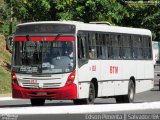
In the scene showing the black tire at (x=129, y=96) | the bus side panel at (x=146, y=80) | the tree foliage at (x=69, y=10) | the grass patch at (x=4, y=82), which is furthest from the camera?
the tree foliage at (x=69, y=10)

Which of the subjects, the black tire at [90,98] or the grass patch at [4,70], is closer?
the black tire at [90,98]

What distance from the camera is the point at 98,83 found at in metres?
26.5

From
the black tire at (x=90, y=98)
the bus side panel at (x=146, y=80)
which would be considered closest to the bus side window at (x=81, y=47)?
the black tire at (x=90, y=98)

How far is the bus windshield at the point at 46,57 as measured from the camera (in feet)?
80.5

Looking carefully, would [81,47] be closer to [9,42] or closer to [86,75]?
[86,75]

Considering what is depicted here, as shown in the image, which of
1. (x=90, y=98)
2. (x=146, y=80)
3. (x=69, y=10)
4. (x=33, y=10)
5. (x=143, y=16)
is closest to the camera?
(x=90, y=98)

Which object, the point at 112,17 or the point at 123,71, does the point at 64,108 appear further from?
the point at 112,17

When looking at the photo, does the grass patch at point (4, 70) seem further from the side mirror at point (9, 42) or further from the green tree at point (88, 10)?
the side mirror at point (9, 42)

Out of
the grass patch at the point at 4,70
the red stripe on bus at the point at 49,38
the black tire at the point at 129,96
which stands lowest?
the grass patch at the point at 4,70

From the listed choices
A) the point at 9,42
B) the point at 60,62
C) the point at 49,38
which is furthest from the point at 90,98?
the point at 9,42

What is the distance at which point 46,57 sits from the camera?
24.6 metres

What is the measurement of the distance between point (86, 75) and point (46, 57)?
1638 millimetres

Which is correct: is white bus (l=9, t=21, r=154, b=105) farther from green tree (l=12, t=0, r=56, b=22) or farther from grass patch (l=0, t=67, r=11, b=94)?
green tree (l=12, t=0, r=56, b=22)

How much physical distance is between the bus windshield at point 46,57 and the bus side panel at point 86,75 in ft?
1.90
